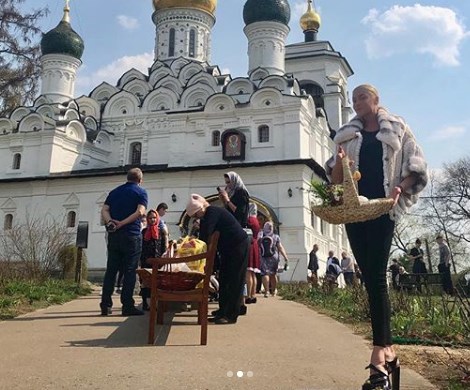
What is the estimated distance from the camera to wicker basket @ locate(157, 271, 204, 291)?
4.73m

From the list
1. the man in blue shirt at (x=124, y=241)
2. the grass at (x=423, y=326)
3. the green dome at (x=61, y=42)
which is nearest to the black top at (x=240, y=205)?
the man in blue shirt at (x=124, y=241)

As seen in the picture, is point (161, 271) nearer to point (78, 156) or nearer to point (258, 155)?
point (258, 155)

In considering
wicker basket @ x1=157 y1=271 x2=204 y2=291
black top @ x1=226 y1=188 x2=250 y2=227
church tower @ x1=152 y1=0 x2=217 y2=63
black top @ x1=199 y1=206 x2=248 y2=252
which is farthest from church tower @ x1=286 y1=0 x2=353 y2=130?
wicker basket @ x1=157 y1=271 x2=204 y2=291

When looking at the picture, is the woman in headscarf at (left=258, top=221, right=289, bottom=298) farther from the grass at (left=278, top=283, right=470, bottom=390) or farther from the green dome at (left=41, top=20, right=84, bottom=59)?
the green dome at (left=41, top=20, right=84, bottom=59)

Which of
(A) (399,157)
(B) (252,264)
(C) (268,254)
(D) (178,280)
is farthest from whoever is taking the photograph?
(C) (268,254)

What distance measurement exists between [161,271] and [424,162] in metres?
2.58

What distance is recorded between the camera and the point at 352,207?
3.17m

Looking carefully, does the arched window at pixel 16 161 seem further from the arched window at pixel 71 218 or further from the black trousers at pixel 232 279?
the black trousers at pixel 232 279

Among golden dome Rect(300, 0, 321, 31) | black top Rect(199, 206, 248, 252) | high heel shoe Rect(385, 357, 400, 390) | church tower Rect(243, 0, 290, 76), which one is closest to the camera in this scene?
high heel shoe Rect(385, 357, 400, 390)

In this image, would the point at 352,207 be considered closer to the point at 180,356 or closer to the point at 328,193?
the point at 328,193

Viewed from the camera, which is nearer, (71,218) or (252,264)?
(252,264)

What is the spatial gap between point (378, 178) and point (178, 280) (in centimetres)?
223

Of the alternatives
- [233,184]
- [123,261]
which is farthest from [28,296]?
[233,184]

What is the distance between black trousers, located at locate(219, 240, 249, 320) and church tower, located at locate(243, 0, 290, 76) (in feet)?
80.2
